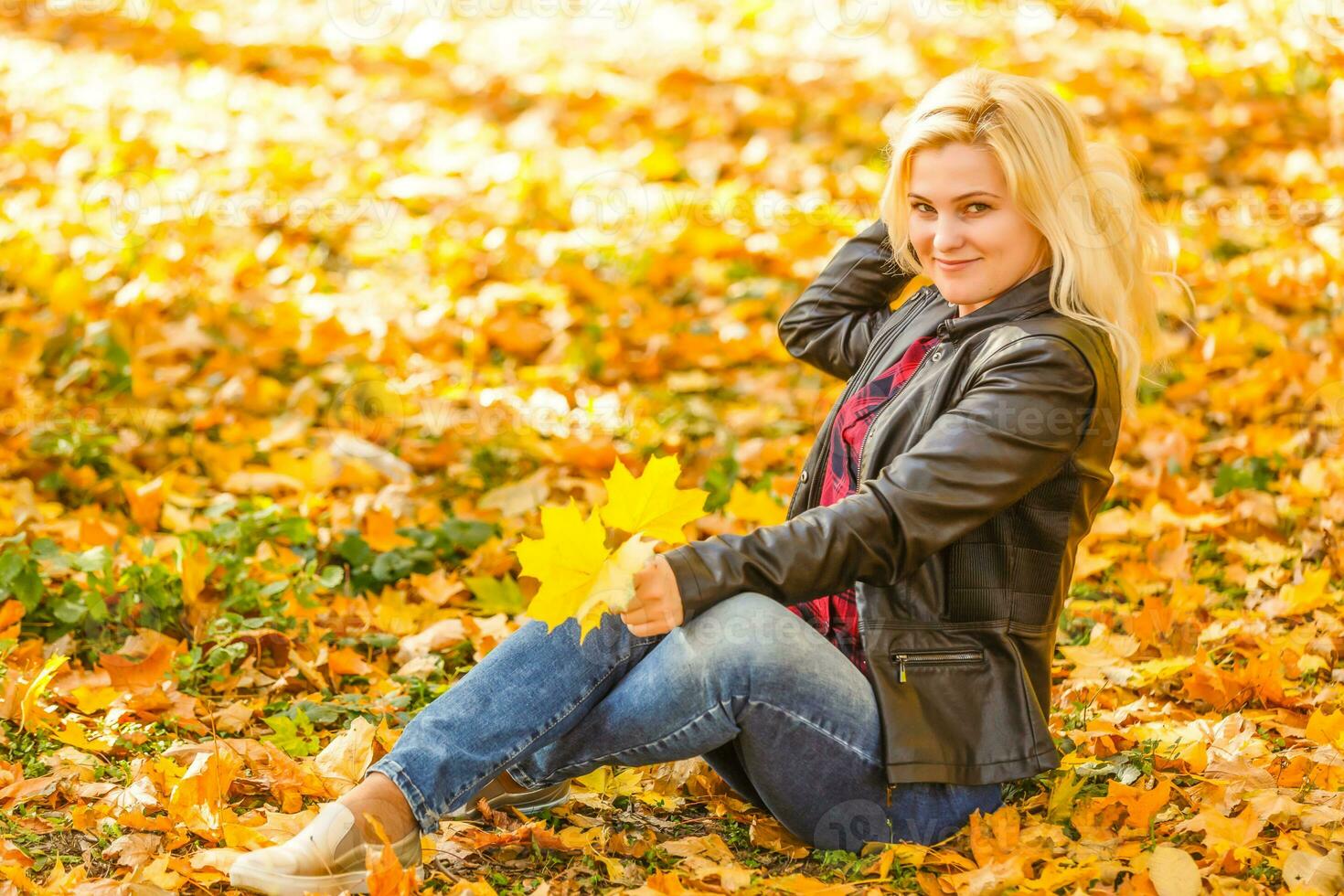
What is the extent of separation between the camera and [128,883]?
6.62ft

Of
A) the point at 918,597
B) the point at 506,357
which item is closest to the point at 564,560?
the point at 918,597

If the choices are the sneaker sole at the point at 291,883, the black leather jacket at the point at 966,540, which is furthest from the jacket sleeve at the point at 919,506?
the sneaker sole at the point at 291,883

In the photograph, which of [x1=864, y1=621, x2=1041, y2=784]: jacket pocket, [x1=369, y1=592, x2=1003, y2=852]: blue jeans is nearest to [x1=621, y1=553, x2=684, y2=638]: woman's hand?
[x1=369, y1=592, x2=1003, y2=852]: blue jeans

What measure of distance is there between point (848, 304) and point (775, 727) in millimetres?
937

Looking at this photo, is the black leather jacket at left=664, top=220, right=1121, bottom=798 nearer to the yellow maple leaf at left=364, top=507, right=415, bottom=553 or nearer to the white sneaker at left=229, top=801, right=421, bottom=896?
the white sneaker at left=229, top=801, right=421, bottom=896

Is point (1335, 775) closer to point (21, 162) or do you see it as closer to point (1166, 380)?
point (1166, 380)

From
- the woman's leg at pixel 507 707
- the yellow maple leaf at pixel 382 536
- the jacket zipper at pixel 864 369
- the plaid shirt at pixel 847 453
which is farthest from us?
the yellow maple leaf at pixel 382 536

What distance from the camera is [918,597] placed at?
6.53 ft

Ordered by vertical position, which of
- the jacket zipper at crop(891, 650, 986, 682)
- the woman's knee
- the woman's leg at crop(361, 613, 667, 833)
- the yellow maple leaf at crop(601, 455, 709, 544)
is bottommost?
the woman's leg at crop(361, 613, 667, 833)

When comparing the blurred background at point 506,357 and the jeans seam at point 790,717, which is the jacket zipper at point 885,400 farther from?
the blurred background at point 506,357

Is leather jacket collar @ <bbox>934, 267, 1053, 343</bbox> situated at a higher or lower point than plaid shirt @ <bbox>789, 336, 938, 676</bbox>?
higher

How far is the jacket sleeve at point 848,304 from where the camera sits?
254 centimetres

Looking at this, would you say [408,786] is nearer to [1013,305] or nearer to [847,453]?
[847,453]

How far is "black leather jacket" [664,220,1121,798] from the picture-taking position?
73.9 inches
